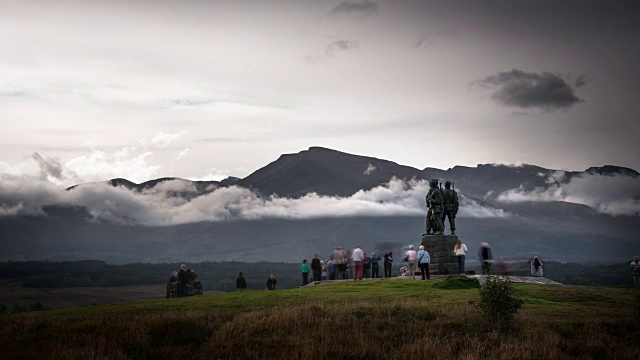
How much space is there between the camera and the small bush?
28.2 meters

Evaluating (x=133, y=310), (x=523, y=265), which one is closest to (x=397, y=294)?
(x=133, y=310)

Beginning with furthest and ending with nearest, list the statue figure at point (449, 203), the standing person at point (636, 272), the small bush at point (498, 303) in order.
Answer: the statue figure at point (449, 203) < the standing person at point (636, 272) < the small bush at point (498, 303)

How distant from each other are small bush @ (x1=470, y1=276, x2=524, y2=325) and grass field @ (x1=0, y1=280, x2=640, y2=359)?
1.43 ft

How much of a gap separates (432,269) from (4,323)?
26.9 m

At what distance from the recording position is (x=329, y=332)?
1043 inches

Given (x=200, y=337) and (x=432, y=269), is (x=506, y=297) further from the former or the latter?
(x=432, y=269)

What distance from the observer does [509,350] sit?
2467 centimetres

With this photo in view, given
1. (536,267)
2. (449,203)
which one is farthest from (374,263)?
(536,267)

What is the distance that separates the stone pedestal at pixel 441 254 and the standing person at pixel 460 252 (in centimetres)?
68

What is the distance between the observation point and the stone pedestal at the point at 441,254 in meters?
48.5

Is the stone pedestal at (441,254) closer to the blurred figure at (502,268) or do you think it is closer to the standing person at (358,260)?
the blurred figure at (502,268)

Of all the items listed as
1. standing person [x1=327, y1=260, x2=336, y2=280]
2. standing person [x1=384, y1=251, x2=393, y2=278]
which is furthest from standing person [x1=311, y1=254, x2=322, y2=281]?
standing person [x1=384, y1=251, x2=393, y2=278]

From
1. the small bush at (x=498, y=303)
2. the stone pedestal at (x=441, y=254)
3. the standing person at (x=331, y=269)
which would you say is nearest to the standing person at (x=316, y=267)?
the standing person at (x=331, y=269)

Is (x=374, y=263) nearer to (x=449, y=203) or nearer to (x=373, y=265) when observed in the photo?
(x=373, y=265)
